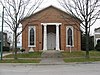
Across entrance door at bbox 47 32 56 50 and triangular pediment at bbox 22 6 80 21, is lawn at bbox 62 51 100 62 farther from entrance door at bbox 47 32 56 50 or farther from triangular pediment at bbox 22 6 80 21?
triangular pediment at bbox 22 6 80 21

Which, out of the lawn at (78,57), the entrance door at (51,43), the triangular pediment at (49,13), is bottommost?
the lawn at (78,57)

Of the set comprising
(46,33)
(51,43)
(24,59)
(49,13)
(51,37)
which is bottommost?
(24,59)

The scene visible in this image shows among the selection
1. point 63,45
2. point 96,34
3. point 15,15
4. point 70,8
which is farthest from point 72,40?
point 96,34

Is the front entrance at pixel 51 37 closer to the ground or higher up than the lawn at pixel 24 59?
higher up

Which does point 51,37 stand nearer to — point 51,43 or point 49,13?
point 51,43

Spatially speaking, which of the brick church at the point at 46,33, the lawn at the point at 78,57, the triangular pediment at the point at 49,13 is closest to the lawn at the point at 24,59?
the lawn at the point at 78,57

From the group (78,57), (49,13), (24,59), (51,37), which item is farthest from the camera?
(51,37)

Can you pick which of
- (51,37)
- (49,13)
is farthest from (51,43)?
(49,13)

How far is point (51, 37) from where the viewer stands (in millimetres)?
50562

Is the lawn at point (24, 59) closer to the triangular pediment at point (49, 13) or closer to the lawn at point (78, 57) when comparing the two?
the lawn at point (78, 57)

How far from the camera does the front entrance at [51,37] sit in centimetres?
4997

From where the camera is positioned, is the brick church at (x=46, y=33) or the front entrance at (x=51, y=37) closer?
the brick church at (x=46, y=33)

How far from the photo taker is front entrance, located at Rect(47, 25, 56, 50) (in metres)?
50.0

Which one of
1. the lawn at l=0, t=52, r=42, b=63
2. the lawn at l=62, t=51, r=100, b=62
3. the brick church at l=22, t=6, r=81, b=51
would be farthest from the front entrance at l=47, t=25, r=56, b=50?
the lawn at l=62, t=51, r=100, b=62
